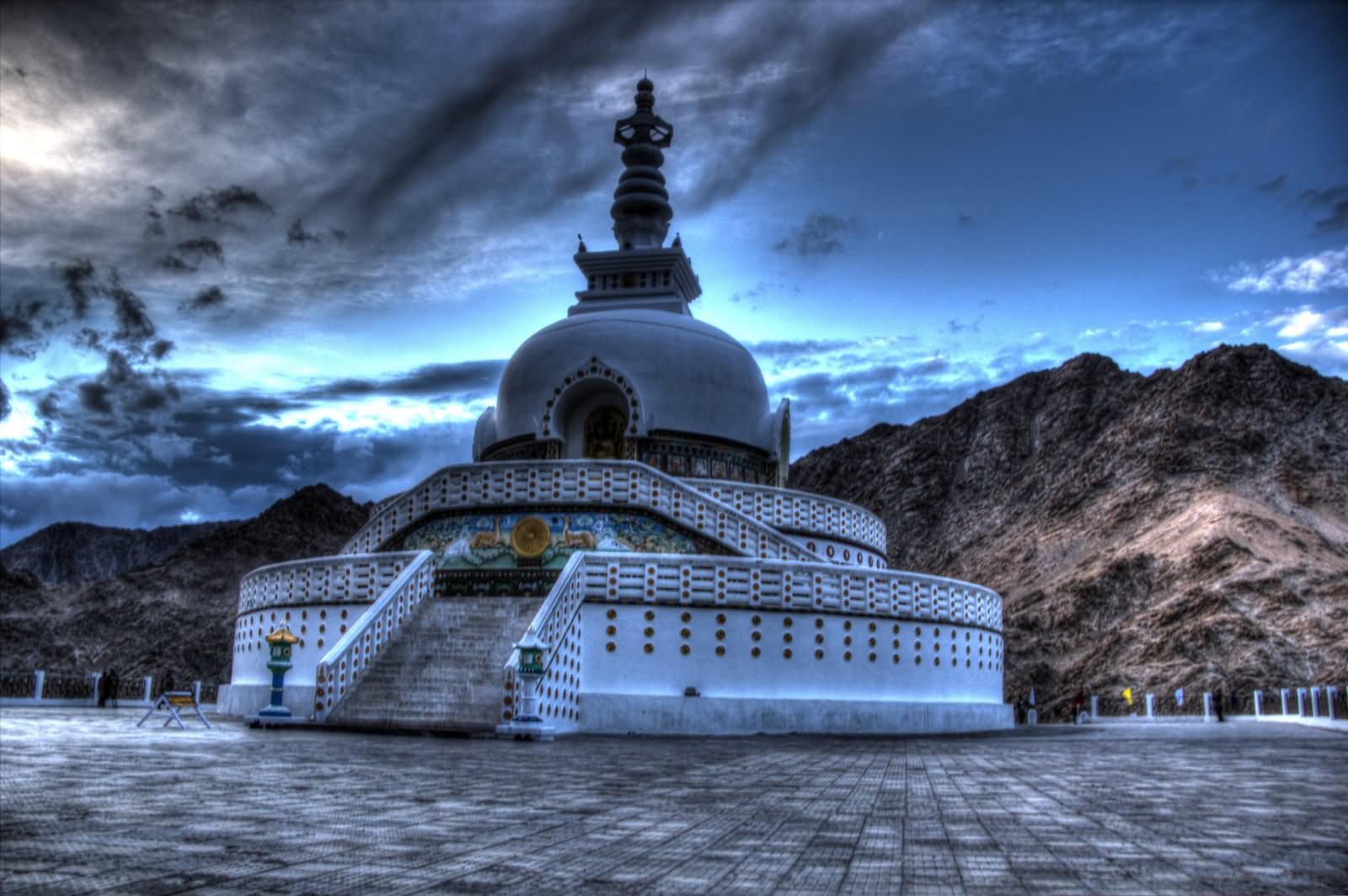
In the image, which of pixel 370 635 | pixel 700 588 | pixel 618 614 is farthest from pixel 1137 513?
pixel 370 635

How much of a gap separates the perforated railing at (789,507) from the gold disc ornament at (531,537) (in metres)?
3.89

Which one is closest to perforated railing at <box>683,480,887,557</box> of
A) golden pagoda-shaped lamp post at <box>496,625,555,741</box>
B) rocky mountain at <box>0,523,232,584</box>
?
golden pagoda-shaped lamp post at <box>496,625,555,741</box>

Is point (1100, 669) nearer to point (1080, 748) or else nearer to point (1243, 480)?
point (1243, 480)

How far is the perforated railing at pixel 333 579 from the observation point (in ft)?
63.6

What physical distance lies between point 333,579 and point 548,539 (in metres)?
3.62

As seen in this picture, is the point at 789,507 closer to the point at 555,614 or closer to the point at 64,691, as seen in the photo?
the point at 555,614

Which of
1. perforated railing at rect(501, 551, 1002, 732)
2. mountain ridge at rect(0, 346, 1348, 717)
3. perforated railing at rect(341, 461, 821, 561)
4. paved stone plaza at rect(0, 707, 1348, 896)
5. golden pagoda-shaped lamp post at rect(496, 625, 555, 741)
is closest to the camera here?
paved stone plaza at rect(0, 707, 1348, 896)

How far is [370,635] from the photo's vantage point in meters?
A: 17.2

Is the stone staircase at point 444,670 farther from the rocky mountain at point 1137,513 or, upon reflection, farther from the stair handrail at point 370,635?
the rocky mountain at point 1137,513

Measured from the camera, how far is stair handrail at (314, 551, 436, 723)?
52.5ft

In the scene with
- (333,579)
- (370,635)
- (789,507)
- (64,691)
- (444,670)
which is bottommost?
(64,691)

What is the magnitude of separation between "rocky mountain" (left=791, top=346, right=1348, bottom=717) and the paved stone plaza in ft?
126

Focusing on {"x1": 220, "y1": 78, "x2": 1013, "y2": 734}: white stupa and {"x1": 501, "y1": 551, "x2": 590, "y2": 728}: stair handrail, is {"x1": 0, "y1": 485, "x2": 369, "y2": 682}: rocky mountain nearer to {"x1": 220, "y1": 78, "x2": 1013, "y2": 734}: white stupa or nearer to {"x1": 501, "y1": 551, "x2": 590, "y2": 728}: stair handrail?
{"x1": 220, "y1": 78, "x2": 1013, "y2": 734}: white stupa

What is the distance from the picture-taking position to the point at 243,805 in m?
5.97
